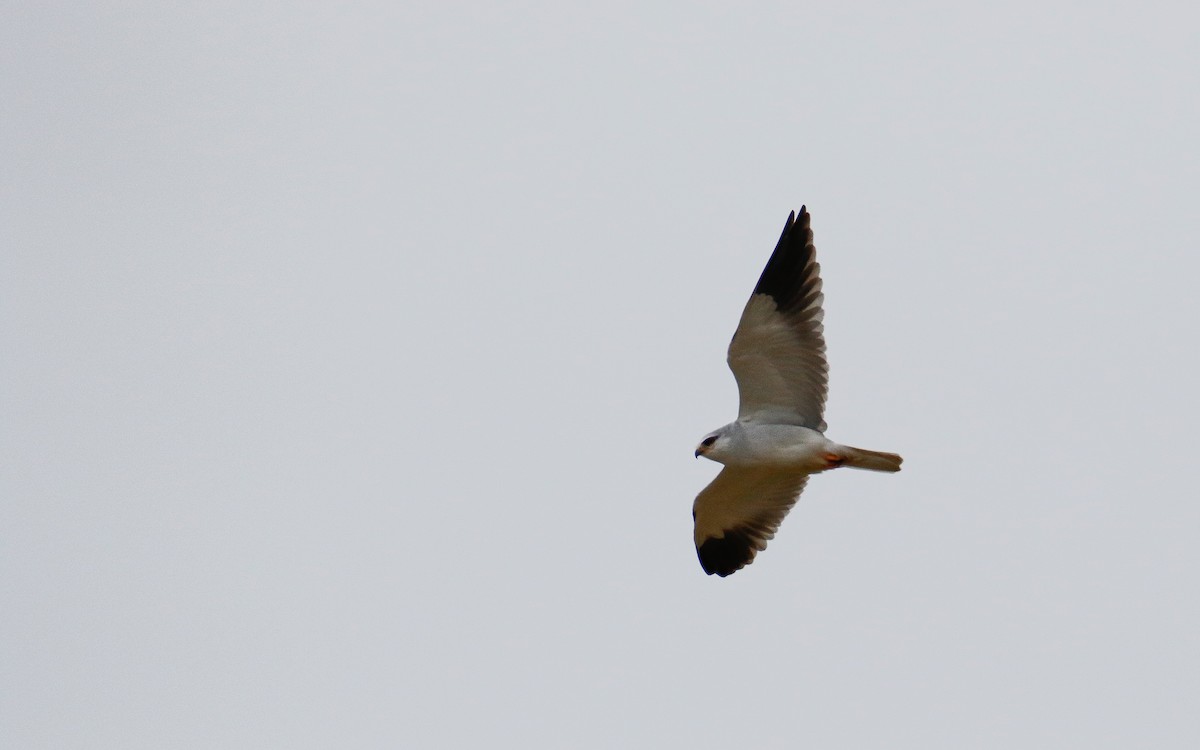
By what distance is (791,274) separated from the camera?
40.6 ft

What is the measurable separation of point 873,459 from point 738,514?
2.13 m

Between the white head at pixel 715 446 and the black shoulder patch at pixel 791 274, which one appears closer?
the black shoulder patch at pixel 791 274

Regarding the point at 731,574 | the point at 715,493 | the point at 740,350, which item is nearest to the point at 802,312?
the point at 740,350

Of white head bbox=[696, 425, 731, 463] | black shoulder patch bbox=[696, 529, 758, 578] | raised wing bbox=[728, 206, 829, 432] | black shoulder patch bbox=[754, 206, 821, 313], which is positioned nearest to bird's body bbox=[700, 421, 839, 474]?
white head bbox=[696, 425, 731, 463]

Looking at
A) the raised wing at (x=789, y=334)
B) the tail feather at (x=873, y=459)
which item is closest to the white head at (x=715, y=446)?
the raised wing at (x=789, y=334)

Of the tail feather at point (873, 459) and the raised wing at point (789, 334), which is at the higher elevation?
the raised wing at point (789, 334)

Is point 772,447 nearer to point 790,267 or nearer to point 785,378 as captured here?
point 785,378

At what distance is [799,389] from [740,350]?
64cm

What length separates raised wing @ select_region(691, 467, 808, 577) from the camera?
13.5 m

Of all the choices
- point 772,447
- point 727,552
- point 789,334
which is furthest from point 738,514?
point 789,334

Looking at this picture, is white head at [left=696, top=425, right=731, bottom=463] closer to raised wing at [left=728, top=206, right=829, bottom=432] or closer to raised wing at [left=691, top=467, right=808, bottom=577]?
raised wing at [left=728, top=206, right=829, bottom=432]

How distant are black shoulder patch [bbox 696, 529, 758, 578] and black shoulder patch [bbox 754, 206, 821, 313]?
109 inches

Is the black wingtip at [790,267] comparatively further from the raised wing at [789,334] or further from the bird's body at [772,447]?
the bird's body at [772,447]

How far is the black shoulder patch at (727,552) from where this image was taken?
14062 millimetres
